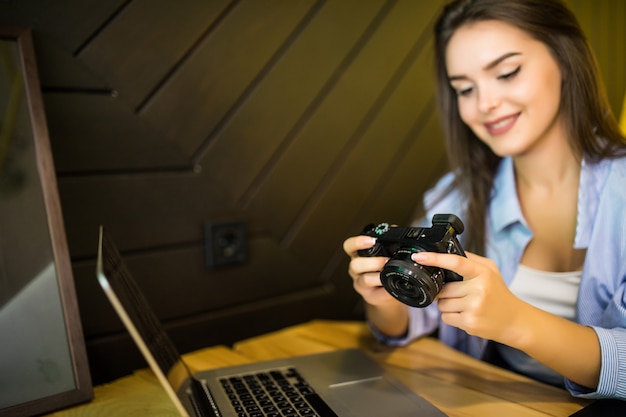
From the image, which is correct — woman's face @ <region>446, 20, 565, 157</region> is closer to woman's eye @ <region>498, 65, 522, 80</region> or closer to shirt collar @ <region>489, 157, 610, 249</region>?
woman's eye @ <region>498, 65, 522, 80</region>

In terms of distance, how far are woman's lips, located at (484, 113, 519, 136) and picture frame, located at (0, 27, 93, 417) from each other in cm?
79

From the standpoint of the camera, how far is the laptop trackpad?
29.8 inches

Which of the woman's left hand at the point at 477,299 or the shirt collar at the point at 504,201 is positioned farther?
the shirt collar at the point at 504,201

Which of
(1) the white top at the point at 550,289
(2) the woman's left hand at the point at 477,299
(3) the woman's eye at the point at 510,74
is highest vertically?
(3) the woman's eye at the point at 510,74

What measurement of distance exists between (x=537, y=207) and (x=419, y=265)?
1.71ft

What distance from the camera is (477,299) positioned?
2.36ft

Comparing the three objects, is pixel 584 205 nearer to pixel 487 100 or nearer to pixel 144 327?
pixel 487 100

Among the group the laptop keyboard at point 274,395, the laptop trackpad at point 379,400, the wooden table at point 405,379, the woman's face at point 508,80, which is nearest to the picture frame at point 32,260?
the wooden table at point 405,379

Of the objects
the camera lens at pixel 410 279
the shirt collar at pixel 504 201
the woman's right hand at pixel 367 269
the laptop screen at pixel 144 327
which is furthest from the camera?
the shirt collar at pixel 504 201

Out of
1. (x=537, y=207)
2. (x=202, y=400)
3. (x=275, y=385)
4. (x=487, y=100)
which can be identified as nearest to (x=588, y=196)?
(x=537, y=207)

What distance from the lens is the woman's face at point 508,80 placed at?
94cm

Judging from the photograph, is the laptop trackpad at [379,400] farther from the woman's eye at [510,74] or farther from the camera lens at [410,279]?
the woman's eye at [510,74]

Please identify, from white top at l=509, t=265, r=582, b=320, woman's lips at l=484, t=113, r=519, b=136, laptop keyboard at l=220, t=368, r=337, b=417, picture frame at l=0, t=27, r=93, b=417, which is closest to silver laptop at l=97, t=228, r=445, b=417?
laptop keyboard at l=220, t=368, r=337, b=417

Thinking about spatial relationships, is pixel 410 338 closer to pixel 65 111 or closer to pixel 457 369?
pixel 457 369
